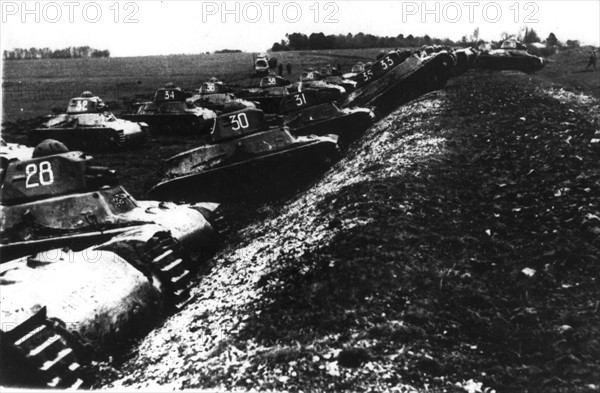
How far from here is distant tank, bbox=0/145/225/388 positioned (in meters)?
4.72

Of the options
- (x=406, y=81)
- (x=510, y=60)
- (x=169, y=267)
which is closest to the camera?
(x=169, y=267)

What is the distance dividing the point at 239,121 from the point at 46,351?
754 cm

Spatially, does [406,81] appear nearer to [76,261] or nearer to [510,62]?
[510,62]

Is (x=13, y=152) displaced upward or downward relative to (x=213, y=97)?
downward

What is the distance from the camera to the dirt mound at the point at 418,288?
442 centimetres

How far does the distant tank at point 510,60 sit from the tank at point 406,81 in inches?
375

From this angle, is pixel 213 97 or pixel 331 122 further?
pixel 213 97

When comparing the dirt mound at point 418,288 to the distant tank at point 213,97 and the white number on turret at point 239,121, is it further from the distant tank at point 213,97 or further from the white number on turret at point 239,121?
the distant tank at point 213,97

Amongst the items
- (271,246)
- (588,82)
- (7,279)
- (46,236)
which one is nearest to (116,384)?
(7,279)

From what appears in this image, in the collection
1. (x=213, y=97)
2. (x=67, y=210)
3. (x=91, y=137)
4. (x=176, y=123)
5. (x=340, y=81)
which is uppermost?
(x=340, y=81)

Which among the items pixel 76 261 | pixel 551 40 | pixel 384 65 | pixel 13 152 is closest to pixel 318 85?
pixel 384 65

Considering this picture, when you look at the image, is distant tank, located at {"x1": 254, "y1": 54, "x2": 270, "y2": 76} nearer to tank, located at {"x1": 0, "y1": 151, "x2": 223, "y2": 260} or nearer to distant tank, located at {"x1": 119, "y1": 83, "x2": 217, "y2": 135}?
distant tank, located at {"x1": 119, "y1": 83, "x2": 217, "y2": 135}

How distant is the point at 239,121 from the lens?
11.5m

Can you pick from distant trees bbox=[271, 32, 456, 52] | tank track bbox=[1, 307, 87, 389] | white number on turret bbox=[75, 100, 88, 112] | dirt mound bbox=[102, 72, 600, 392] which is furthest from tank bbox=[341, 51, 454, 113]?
distant trees bbox=[271, 32, 456, 52]
